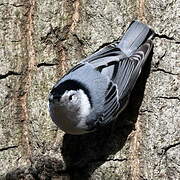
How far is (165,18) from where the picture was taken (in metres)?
4.41

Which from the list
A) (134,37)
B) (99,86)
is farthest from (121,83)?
(134,37)

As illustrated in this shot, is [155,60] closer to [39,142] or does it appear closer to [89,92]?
[89,92]

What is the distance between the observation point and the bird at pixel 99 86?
14.2 feet

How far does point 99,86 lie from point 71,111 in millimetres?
209

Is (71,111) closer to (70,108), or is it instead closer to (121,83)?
(70,108)

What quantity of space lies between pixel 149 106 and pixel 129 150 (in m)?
0.24

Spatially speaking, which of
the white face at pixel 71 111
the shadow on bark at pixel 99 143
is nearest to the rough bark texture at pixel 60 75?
the shadow on bark at pixel 99 143

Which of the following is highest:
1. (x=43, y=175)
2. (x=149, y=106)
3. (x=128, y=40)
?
(x=128, y=40)

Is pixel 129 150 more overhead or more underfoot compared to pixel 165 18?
more underfoot

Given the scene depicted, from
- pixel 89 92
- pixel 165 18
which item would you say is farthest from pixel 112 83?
pixel 165 18

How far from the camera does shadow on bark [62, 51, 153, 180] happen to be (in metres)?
4.48

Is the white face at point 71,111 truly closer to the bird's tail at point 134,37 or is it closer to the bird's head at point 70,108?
the bird's head at point 70,108

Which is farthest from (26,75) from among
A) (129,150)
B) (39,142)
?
(129,150)

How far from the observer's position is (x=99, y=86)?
445 centimetres
